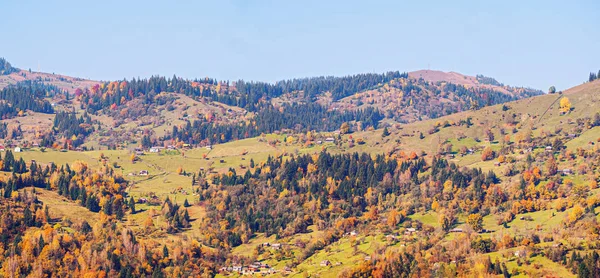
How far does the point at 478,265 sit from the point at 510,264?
323 inches

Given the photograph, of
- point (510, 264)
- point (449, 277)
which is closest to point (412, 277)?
point (449, 277)

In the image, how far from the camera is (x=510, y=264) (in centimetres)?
19900

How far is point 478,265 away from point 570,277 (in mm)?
19755

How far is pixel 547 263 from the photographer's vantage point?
19762 cm

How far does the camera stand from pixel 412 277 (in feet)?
656

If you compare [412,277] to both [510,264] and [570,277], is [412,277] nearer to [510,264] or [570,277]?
[510,264]

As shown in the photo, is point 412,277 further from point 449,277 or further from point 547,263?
point 547,263

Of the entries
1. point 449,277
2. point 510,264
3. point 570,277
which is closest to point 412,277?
point 449,277

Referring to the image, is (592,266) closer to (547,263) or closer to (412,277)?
(547,263)

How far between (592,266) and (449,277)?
3057 centimetres

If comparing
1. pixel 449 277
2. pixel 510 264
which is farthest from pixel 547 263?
pixel 449 277

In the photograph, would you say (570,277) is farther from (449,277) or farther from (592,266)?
(449,277)

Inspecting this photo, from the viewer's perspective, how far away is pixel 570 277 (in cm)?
18888

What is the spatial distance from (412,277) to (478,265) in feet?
49.4
